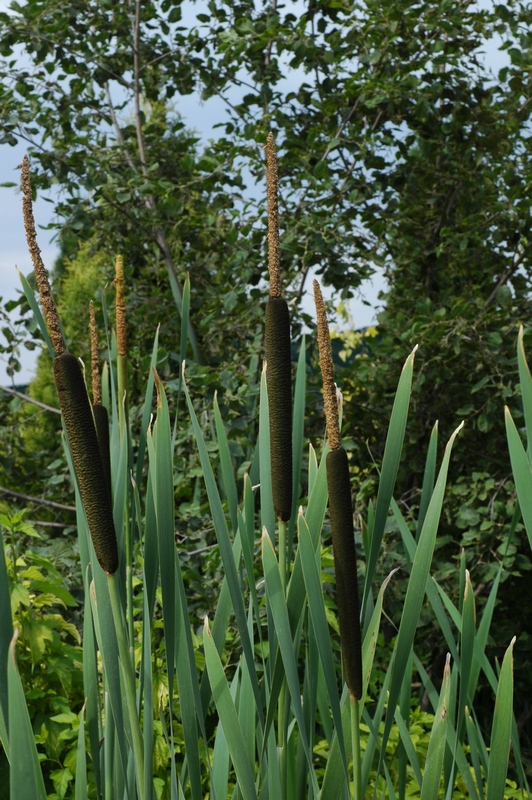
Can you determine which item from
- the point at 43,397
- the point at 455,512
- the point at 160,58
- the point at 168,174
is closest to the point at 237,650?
the point at 455,512

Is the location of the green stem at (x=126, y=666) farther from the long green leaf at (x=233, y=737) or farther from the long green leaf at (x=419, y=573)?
the long green leaf at (x=419, y=573)

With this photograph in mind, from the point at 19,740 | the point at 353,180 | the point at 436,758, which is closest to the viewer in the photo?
the point at 19,740

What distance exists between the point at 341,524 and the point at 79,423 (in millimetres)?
209

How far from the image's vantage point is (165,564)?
2.29 ft

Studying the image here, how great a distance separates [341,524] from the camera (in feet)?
2.07

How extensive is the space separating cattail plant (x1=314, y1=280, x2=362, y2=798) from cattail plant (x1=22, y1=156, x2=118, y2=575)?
17 cm

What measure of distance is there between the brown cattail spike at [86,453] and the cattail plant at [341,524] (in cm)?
17

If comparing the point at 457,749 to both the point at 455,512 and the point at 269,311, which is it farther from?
the point at 455,512

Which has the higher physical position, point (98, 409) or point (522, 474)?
point (98, 409)

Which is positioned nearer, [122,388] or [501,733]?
[501,733]

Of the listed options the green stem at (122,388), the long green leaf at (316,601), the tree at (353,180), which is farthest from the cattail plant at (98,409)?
the tree at (353,180)

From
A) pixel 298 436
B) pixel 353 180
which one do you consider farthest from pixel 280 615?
pixel 353 180

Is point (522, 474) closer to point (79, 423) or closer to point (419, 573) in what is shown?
point (419, 573)

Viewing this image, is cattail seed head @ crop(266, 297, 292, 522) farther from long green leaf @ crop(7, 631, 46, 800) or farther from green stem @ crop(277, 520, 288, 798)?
long green leaf @ crop(7, 631, 46, 800)
